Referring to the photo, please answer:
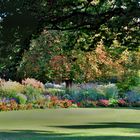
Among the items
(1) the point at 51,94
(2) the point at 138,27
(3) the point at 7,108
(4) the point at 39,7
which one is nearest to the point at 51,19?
(4) the point at 39,7

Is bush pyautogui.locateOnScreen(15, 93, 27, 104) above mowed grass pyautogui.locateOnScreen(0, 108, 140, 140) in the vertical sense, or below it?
above

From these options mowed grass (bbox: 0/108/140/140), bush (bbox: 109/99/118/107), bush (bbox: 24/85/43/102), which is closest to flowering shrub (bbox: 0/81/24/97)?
bush (bbox: 24/85/43/102)

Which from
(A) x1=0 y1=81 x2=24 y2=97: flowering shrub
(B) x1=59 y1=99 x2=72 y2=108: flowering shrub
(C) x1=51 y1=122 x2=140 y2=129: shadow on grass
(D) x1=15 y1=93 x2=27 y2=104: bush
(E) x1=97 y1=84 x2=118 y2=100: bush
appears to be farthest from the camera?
(E) x1=97 y1=84 x2=118 y2=100: bush

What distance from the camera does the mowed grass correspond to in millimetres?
16547

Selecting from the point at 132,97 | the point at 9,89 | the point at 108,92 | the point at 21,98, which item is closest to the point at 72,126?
the point at 21,98

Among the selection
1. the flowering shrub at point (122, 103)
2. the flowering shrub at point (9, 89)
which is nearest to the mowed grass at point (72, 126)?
the flowering shrub at point (9, 89)

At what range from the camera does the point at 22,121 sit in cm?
2275

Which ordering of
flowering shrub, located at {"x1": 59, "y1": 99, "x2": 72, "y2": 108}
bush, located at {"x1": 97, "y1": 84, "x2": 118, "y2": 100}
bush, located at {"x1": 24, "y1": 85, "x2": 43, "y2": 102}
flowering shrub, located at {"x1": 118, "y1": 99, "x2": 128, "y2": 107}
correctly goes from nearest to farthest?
bush, located at {"x1": 24, "y1": 85, "x2": 43, "y2": 102} < flowering shrub, located at {"x1": 59, "y1": 99, "x2": 72, "y2": 108} < flowering shrub, located at {"x1": 118, "y1": 99, "x2": 128, "y2": 107} < bush, located at {"x1": 97, "y1": 84, "x2": 118, "y2": 100}

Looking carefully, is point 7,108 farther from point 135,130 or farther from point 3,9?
point 3,9

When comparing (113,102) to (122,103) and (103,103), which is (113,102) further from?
(103,103)

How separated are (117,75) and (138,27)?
92.4 ft

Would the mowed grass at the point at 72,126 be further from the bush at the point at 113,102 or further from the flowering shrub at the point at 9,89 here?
the bush at the point at 113,102

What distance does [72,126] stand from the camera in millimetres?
21188

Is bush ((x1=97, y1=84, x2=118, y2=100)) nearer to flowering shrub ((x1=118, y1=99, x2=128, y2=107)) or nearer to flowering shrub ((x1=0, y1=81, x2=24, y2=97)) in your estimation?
flowering shrub ((x1=118, y1=99, x2=128, y2=107))
